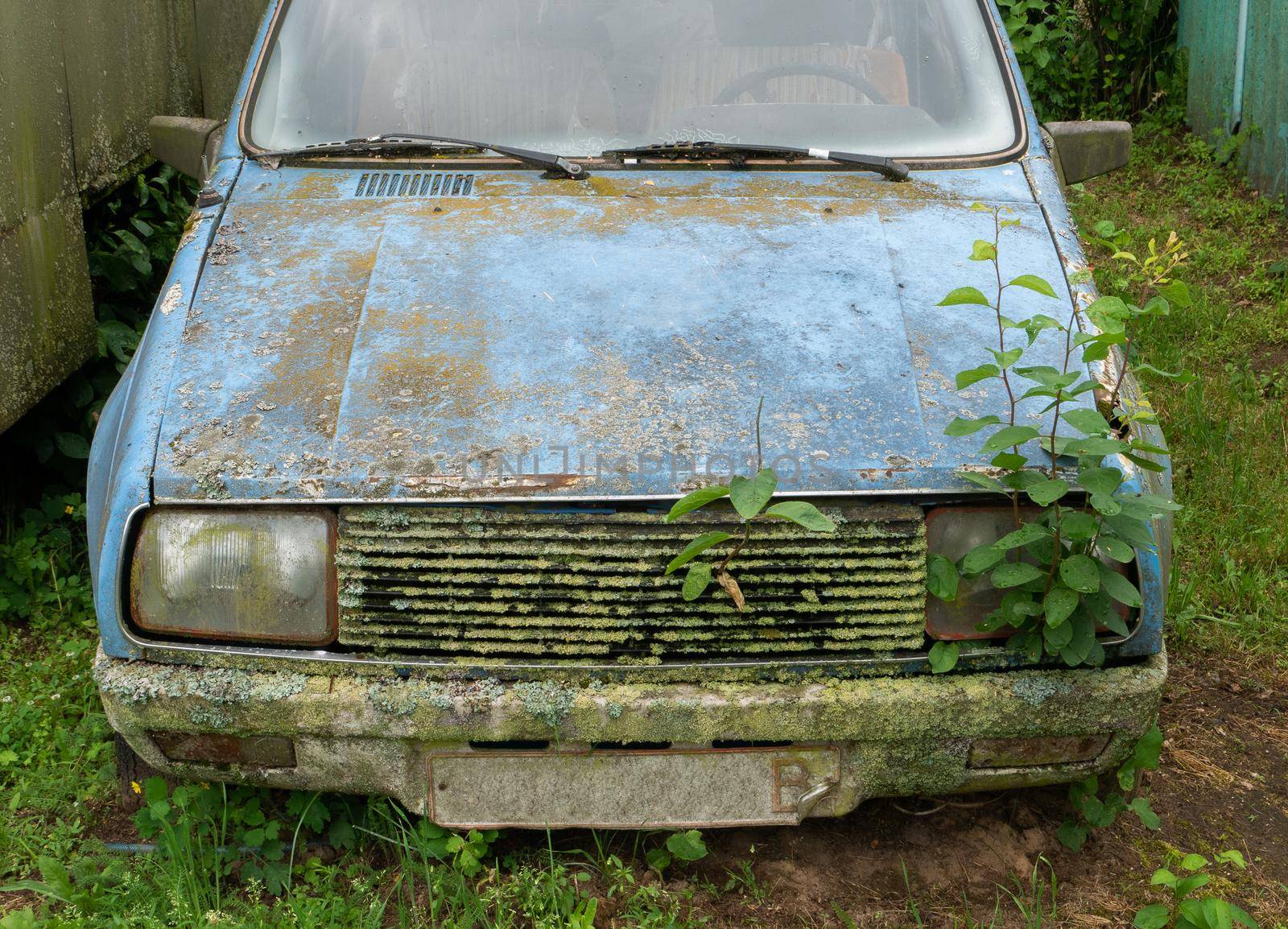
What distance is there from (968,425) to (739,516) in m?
0.41

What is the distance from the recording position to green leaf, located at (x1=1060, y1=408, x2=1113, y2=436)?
2.05 m

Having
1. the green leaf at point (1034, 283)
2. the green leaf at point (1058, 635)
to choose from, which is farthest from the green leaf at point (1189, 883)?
the green leaf at point (1034, 283)

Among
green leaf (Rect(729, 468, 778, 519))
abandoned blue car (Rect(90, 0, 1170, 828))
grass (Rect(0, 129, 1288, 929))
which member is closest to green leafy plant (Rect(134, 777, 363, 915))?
grass (Rect(0, 129, 1288, 929))

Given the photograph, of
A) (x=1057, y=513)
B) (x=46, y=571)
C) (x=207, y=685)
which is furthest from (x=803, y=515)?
(x=46, y=571)

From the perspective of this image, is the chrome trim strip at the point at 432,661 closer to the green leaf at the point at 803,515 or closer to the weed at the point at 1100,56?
the green leaf at the point at 803,515

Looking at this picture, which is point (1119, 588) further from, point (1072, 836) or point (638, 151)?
point (638, 151)

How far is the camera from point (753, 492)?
76.5 inches

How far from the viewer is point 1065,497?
6.93 feet

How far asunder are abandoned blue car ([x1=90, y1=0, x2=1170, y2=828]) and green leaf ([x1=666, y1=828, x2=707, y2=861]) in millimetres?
174

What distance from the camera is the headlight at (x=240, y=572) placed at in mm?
2078

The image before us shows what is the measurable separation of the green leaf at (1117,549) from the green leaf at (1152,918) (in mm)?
676

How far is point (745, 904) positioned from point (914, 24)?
2.14 m

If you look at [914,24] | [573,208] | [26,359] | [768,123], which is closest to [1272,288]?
[914,24]

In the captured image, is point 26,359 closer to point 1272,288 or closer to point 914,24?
point 914,24
